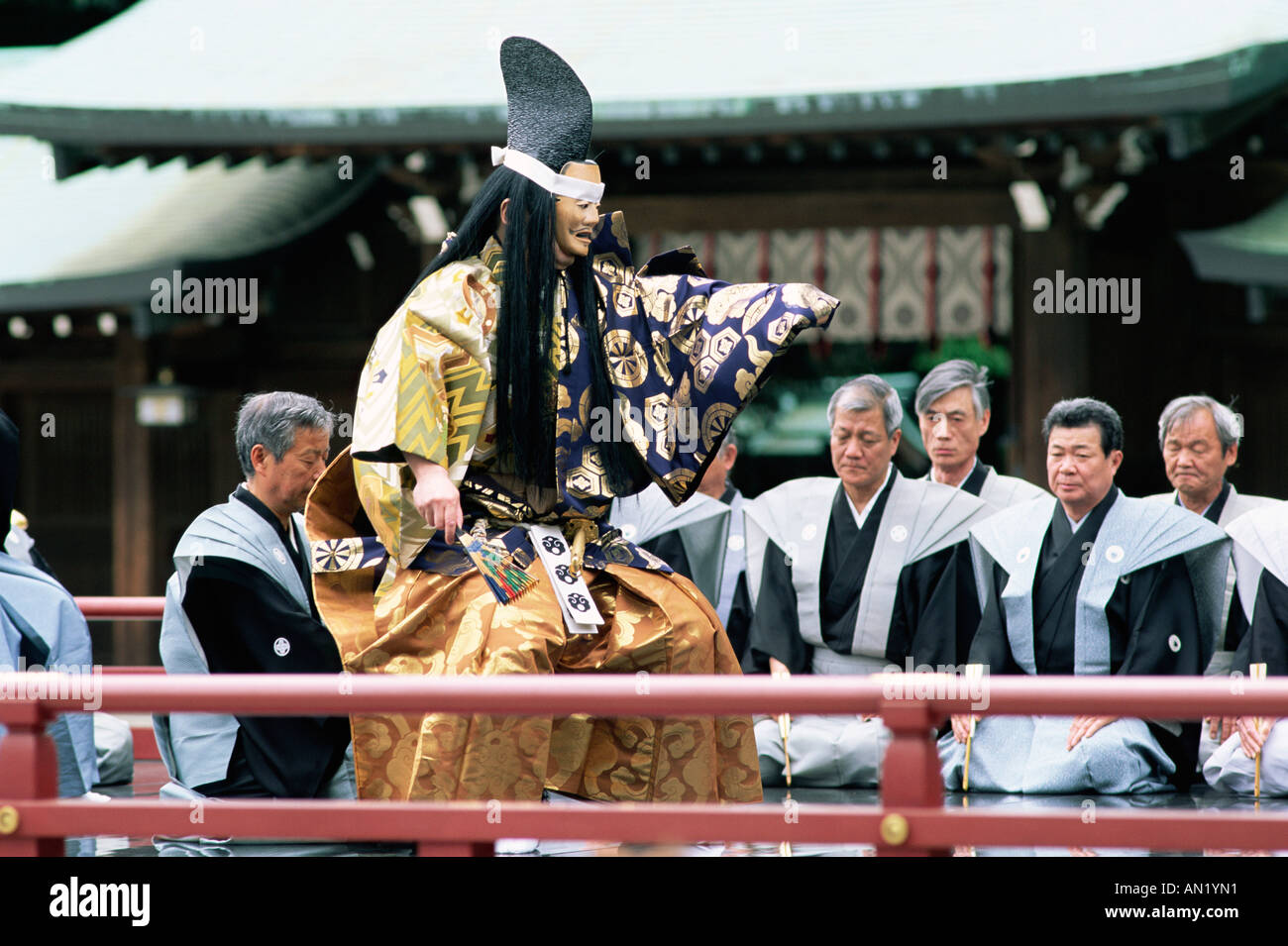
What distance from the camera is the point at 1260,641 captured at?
527 centimetres

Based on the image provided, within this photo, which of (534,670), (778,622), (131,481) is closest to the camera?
(534,670)

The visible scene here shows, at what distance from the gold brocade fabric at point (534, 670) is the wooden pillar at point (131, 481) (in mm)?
6671

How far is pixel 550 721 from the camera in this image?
12.5 ft

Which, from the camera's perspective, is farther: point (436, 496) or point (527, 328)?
point (527, 328)

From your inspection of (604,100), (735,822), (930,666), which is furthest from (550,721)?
(604,100)

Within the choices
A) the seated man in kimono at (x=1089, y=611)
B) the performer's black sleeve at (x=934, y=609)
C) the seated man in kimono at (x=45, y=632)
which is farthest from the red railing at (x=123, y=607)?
the seated man in kimono at (x=1089, y=611)

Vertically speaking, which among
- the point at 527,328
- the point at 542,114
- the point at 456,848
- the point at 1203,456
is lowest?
the point at 456,848

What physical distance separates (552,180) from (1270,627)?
305cm

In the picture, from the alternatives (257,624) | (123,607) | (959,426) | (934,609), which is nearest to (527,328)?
(257,624)

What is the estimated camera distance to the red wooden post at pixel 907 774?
2916 millimetres

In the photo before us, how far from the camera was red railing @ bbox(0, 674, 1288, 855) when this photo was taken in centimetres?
284

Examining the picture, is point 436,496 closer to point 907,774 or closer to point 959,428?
point 907,774

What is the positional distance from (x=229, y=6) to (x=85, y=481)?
3674 millimetres

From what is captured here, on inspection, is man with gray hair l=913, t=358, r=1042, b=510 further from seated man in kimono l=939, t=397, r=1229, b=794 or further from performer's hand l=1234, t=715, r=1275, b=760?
performer's hand l=1234, t=715, r=1275, b=760
